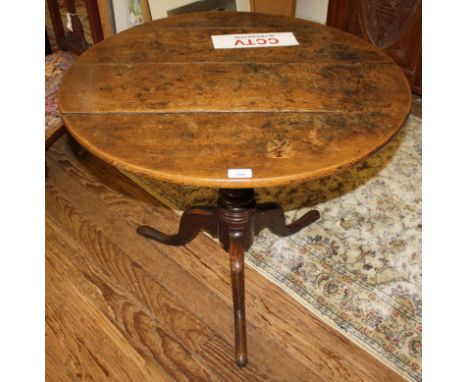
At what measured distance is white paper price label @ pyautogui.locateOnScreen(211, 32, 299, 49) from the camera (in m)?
1.56

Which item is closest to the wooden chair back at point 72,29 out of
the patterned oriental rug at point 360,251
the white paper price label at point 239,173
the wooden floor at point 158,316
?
the patterned oriental rug at point 360,251

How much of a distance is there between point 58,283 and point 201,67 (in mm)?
959

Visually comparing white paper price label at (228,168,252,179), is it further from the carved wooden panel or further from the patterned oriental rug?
the carved wooden panel

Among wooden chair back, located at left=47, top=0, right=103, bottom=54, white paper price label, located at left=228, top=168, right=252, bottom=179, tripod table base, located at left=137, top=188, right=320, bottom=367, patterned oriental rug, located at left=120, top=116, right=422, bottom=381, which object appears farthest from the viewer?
wooden chair back, located at left=47, top=0, right=103, bottom=54

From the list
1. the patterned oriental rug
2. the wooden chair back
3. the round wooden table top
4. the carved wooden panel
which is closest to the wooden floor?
the patterned oriental rug

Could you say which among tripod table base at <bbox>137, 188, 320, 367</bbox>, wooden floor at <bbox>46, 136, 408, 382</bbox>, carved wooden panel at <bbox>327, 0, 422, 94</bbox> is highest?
carved wooden panel at <bbox>327, 0, 422, 94</bbox>

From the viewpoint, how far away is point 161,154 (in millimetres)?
1080

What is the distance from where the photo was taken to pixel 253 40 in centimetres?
159

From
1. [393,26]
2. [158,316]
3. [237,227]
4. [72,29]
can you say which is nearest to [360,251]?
[237,227]

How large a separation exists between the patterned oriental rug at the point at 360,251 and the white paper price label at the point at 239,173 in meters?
0.80

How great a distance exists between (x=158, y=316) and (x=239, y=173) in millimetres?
823

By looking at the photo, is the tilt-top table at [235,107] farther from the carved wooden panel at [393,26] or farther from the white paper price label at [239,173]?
the carved wooden panel at [393,26]

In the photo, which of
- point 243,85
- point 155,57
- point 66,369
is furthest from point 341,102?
point 66,369

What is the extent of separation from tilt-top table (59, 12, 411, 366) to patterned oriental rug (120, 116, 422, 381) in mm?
200
